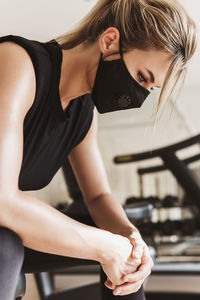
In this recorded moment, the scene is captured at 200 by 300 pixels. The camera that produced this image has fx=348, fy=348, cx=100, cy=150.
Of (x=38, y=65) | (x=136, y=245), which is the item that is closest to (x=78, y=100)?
(x=38, y=65)

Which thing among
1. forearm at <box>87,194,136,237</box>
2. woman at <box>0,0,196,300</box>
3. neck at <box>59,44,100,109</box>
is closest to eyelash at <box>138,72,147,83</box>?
woman at <box>0,0,196,300</box>

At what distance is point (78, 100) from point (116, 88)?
0.50 ft

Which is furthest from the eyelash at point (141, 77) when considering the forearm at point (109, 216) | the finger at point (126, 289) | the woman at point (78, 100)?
the finger at point (126, 289)

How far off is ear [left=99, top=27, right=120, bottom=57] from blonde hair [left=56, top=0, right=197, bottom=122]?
2 cm

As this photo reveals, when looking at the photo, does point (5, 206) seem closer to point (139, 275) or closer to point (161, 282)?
point (139, 275)

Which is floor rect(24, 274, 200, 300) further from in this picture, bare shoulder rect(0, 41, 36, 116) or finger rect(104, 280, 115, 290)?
bare shoulder rect(0, 41, 36, 116)

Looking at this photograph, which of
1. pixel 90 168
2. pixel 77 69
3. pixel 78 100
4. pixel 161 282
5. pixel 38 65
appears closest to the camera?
pixel 38 65

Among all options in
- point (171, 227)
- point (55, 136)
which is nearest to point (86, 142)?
point (55, 136)

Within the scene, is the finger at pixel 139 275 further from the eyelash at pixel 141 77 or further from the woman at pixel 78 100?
the eyelash at pixel 141 77

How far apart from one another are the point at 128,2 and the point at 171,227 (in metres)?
2.57

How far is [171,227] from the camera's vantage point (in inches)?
125

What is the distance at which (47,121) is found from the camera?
0.96 meters

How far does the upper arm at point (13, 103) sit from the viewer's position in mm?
706

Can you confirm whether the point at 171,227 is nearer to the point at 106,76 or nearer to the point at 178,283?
the point at 178,283
